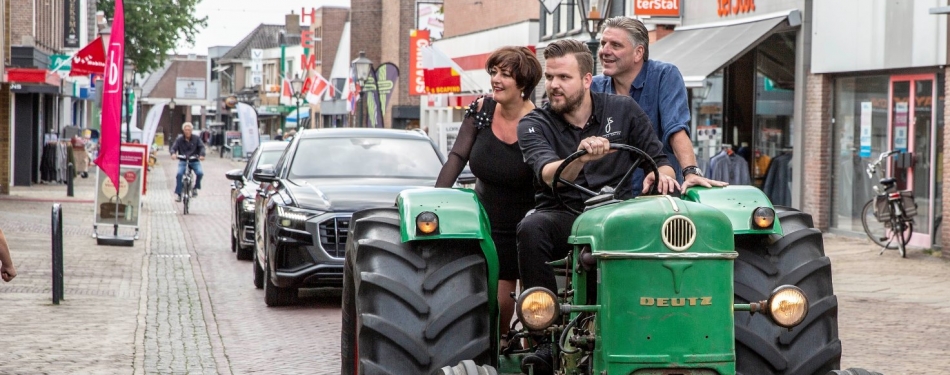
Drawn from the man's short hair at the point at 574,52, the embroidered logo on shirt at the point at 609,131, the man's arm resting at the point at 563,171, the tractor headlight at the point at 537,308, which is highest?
the man's short hair at the point at 574,52

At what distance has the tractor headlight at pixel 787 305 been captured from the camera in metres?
4.90

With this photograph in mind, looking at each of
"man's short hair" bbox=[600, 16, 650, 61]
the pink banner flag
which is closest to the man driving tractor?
"man's short hair" bbox=[600, 16, 650, 61]

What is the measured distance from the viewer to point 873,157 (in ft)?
67.5

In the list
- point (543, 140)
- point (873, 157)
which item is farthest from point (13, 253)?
point (543, 140)

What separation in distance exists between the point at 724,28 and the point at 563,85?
1979 centimetres

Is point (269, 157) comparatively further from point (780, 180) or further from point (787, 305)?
point (787, 305)

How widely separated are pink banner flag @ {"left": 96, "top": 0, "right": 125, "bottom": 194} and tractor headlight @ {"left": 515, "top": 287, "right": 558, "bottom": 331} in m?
14.6

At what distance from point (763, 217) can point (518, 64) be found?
160cm

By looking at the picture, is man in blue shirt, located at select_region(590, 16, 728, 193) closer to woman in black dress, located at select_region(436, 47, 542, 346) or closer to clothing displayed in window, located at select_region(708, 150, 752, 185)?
woman in black dress, located at select_region(436, 47, 542, 346)

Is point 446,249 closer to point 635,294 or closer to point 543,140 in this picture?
point 543,140

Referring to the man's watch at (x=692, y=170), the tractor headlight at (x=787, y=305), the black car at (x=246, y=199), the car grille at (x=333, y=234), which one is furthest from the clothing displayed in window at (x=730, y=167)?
the tractor headlight at (x=787, y=305)

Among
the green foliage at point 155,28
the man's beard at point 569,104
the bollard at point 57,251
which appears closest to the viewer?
the man's beard at point 569,104

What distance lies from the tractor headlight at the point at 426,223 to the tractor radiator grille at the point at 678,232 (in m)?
1.26

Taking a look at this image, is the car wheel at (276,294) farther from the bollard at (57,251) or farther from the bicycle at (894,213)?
the bicycle at (894,213)
